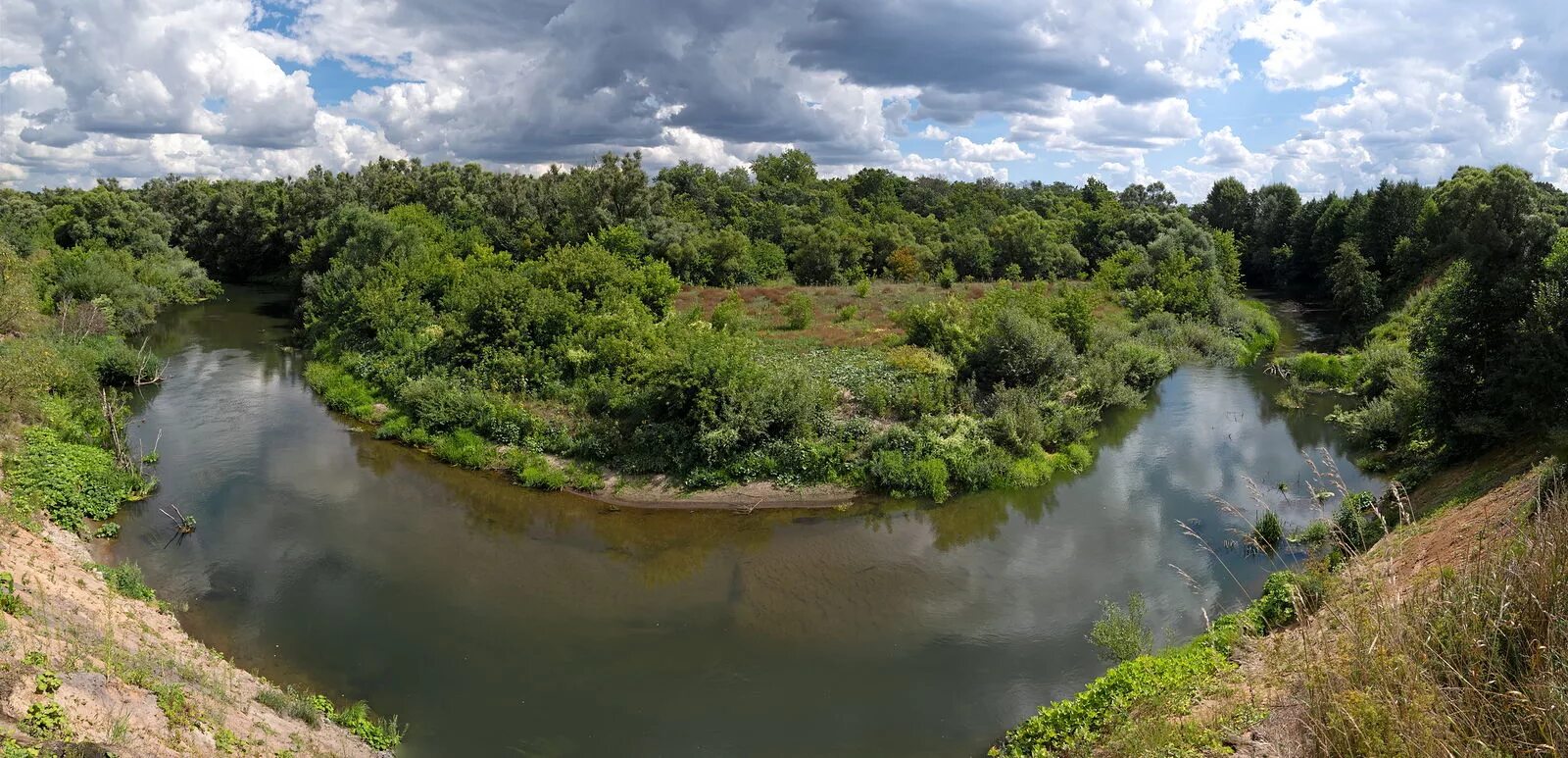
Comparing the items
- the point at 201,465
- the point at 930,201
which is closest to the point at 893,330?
the point at 201,465

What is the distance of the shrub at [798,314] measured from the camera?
41375mm

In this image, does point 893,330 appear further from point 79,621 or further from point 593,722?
→ point 79,621

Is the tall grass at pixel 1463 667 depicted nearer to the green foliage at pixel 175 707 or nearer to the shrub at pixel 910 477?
the green foliage at pixel 175 707

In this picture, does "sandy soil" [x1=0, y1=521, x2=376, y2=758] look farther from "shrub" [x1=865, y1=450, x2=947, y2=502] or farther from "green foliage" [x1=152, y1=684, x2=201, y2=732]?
"shrub" [x1=865, y1=450, x2=947, y2=502]

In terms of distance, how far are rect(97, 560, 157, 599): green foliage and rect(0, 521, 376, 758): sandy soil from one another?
1.04 feet

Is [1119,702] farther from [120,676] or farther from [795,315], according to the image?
[795,315]

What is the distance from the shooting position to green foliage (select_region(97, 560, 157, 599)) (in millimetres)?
15633

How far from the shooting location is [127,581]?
15930 millimetres

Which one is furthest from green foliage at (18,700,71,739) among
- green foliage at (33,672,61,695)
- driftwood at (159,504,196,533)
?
driftwood at (159,504,196,533)

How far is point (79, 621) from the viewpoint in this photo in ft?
40.9

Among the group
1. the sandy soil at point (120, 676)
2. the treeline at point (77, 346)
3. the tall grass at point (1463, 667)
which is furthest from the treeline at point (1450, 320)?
the treeline at point (77, 346)

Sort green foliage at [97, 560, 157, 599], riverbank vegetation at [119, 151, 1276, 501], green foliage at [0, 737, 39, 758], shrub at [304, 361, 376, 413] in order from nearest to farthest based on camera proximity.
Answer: green foliage at [0, 737, 39, 758] < green foliage at [97, 560, 157, 599] < riverbank vegetation at [119, 151, 1276, 501] < shrub at [304, 361, 376, 413]

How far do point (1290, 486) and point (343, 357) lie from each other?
119ft

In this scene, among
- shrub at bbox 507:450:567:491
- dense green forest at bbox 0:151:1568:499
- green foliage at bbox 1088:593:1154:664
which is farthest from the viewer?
shrub at bbox 507:450:567:491
